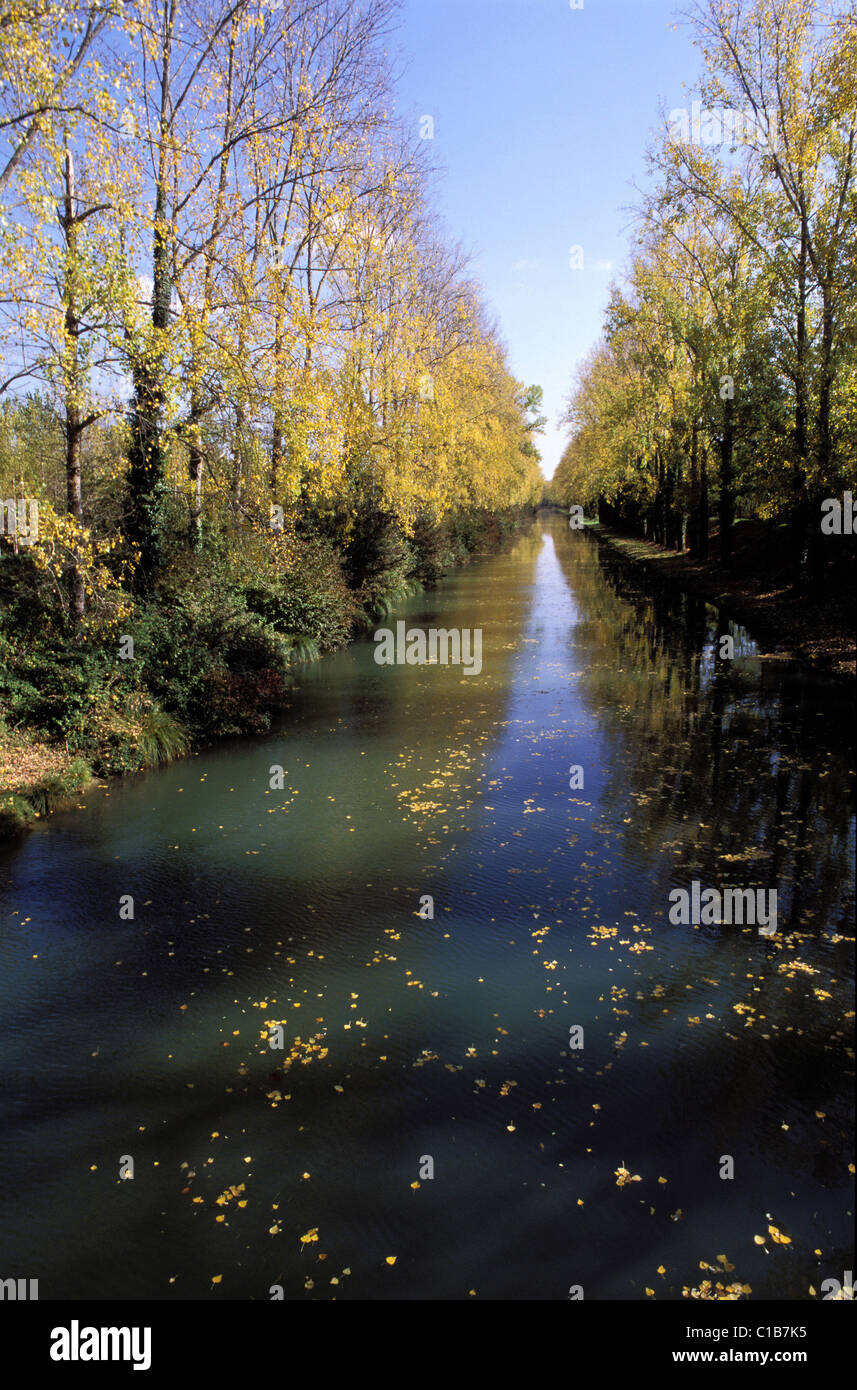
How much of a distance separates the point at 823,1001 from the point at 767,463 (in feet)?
54.0

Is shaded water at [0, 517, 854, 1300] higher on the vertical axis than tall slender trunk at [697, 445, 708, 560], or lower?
lower

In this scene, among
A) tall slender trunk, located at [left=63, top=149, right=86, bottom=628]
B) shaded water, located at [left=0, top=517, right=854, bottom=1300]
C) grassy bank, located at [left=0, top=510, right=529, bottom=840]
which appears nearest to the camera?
shaded water, located at [left=0, top=517, right=854, bottom=1300]

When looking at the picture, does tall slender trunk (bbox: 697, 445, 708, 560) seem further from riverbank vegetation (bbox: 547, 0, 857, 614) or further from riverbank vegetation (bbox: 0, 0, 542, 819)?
riverbank vegetation (bbox: 0, 0, 542, 819)

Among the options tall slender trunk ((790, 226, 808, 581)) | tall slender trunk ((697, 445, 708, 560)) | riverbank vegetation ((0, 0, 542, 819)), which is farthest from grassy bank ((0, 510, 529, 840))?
tall slender trunk ((697, 445, 708, 560))

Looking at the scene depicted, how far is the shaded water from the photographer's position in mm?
4023

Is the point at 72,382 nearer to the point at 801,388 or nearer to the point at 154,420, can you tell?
the point at 154,420

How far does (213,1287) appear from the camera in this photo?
384 cm

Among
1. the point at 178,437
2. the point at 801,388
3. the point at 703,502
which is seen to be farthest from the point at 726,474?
the point at 178,437

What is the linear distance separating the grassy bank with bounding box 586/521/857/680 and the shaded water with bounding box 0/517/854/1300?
5.84 meters

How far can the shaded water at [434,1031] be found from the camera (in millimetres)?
4023

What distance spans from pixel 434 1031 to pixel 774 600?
62.7 ft

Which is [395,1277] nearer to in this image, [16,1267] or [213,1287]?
[213,1287]

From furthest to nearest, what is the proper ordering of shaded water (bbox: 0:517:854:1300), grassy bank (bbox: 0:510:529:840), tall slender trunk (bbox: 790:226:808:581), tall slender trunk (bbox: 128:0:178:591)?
tall slender trunk (bbox: 790:226:808:581)
tall slender trunk (bbox: 128:0:178:591)
grassy bank (bbox: 0:510:529:840)
shaded water (bbox: 0:517:854:1300)
